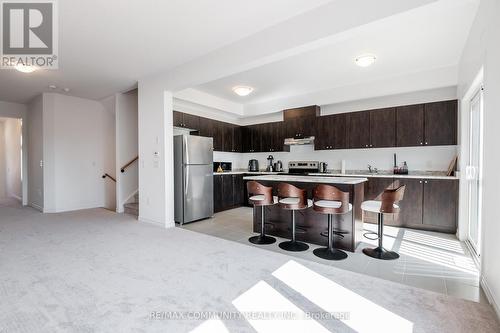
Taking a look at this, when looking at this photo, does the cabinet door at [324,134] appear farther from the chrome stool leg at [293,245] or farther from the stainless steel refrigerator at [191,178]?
the chrome stool leg at [293,245]

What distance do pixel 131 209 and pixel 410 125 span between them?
613 centimetres

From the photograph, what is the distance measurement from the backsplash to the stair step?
235 centimetres

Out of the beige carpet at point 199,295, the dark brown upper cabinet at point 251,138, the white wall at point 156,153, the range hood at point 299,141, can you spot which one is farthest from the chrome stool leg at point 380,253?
the dark brown upper cabinet at point 251,138

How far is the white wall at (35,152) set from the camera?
579 centimetres

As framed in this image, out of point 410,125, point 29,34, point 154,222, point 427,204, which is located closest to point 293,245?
point 427,204

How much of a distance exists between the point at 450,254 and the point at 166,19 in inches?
178

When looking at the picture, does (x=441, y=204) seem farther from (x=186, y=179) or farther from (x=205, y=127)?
(x=205, y=127)

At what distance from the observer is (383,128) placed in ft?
15.8

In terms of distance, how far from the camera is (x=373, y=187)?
4590 mm

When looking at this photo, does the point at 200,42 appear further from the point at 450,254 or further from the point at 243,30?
the point at 450,254

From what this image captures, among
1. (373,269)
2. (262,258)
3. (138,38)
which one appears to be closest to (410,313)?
(373,269)

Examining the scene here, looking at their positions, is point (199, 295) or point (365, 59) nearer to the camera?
point (199, 295)

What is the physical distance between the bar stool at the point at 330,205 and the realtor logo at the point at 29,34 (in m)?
3.59

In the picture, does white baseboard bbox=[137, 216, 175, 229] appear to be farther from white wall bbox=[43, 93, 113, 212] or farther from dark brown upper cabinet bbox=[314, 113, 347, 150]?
dark brown upper cabinet bbox=[314, 113, 347, 150]
